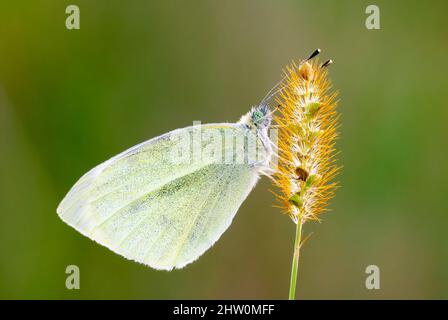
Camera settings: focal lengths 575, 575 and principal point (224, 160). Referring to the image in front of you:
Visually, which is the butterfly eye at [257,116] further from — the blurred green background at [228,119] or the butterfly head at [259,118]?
the blurred green background at [228,119]

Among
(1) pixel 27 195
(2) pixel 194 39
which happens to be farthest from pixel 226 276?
(2) pixel 194 39

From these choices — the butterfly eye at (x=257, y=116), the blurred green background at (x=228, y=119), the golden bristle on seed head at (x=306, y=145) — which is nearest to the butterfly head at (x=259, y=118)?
the butterfly eye at (x=257, y=116)

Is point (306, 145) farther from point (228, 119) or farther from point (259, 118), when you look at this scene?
point (228, 119)

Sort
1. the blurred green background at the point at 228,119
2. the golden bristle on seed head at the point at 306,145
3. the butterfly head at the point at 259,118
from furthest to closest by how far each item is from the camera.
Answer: the blurred green background at the point at 228,119 → the butterfly head at the point at 259,118 → the golden bristle on seed head at the point at 306,145

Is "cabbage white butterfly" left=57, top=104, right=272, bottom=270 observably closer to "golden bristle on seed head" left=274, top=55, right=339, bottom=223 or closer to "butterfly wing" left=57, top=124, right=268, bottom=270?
"butterfly wing" left=57, top=124, right=268, bottom=270

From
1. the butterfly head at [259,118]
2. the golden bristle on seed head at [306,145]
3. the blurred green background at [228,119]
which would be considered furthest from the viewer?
the blurred green background at [228,119]

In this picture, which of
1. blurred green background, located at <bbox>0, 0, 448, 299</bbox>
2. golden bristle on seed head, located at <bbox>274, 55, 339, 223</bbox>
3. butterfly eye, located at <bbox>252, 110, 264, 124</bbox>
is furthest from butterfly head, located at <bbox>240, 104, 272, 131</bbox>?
blurred green background, located at <bbox>0, 0, 448, 299</bbox>

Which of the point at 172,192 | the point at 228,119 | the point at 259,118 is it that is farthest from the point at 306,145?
the point at 228,119
